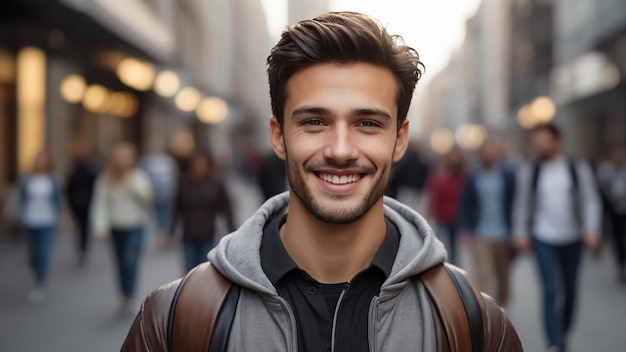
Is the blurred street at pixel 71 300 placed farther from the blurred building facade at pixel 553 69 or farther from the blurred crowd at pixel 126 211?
the blurred building facade at pixel 553 69

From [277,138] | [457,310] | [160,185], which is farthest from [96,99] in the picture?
[457,310]

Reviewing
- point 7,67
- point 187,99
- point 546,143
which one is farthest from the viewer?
point 187,99

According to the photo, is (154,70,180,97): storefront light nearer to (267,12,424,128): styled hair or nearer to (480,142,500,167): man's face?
(480,142,500,167): man's face

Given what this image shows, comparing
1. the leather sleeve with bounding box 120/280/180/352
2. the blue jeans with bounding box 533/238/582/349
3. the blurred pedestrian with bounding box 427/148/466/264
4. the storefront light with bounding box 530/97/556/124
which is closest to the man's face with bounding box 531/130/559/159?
the blue jeans with bounding box 533/238/582/349

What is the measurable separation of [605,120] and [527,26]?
67.2 feet

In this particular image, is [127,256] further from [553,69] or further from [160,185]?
[553,69]

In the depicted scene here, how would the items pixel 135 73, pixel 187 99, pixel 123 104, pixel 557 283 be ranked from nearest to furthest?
pixel 557 283 → pixel 135 73 → pixel 123 104 → pixel 187 99

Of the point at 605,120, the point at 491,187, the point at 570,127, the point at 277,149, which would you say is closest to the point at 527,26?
the point at 570,127

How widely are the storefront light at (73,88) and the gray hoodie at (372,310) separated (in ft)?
53.9

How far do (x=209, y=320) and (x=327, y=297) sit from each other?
0.39 m

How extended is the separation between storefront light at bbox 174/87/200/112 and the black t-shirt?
26.5 m

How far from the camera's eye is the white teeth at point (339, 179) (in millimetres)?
1966

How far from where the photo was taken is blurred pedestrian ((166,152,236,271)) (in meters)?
7.77

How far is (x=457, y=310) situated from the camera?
6.19ft
